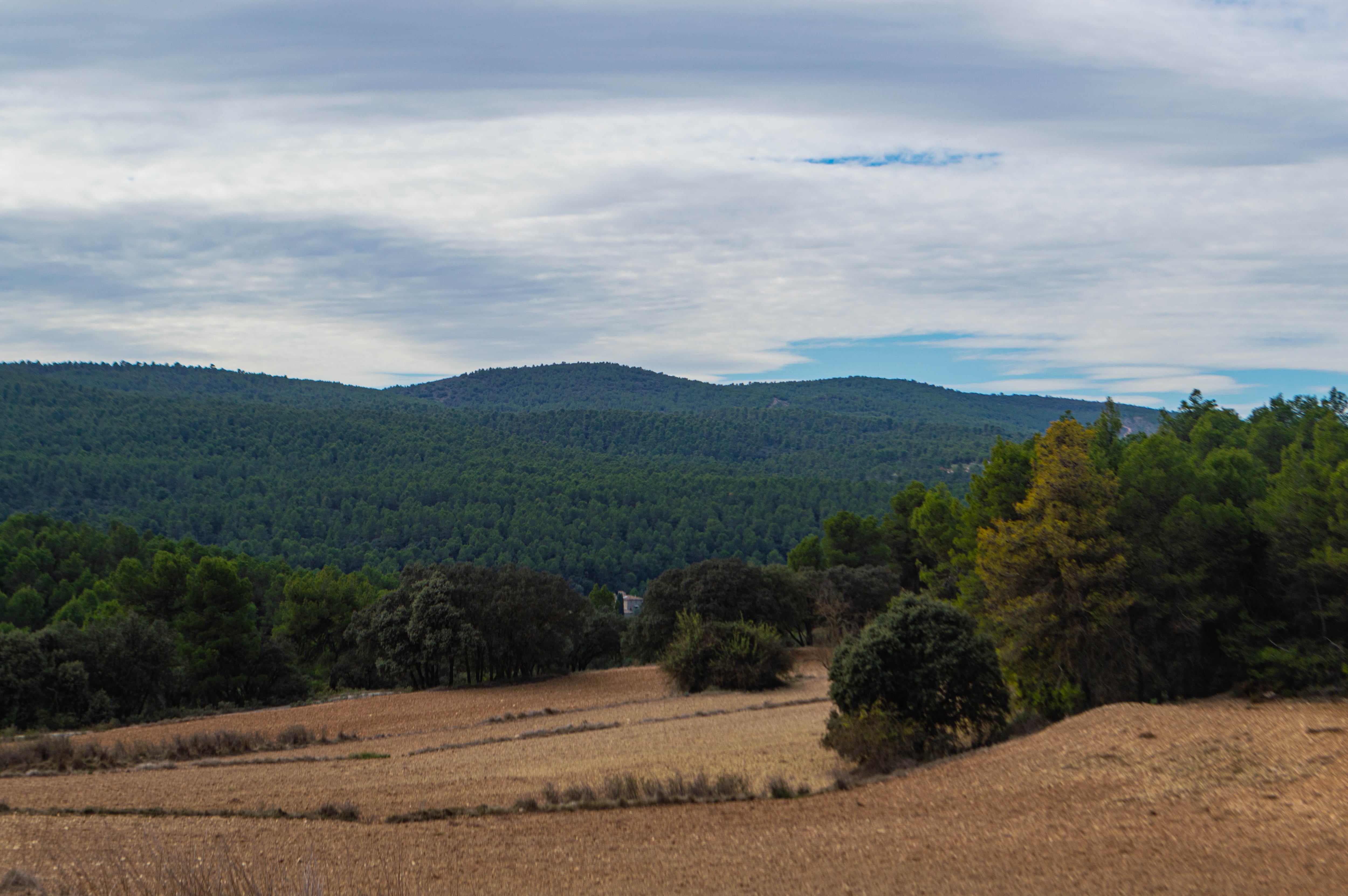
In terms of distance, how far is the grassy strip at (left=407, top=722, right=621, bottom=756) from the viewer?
21.8 m

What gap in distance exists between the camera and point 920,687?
57.1 feet

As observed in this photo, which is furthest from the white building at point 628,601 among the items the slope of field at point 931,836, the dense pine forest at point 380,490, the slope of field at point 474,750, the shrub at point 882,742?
the slope of field at point 931,836

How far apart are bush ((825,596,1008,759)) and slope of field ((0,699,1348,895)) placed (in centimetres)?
201

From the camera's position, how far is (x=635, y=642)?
43719 millimetres

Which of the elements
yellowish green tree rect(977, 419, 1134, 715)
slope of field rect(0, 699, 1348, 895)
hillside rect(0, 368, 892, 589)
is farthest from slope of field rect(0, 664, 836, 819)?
hillside rect(0, 368, 892, 589)

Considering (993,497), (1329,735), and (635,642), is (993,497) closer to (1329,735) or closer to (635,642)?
(1329,735)

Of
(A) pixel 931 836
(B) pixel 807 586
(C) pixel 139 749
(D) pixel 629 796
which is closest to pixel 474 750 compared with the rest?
(C) pixel 139 749

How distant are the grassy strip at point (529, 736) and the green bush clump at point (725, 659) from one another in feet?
22.0

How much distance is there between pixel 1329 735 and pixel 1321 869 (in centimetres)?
A: 488

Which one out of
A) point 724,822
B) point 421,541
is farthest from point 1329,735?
point 421,541

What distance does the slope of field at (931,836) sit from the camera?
9.62m

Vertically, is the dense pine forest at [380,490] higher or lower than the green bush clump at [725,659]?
higher

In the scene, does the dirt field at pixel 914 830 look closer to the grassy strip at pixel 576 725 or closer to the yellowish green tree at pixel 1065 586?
the yellowish green tree at pixel 1065 586

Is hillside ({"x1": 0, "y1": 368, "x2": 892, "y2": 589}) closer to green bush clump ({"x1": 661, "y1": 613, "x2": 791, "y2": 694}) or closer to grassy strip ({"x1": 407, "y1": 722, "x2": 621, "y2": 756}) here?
green bush clump ({"x1": 661, "y1": 613, "x2": 791, "y2": 694})
